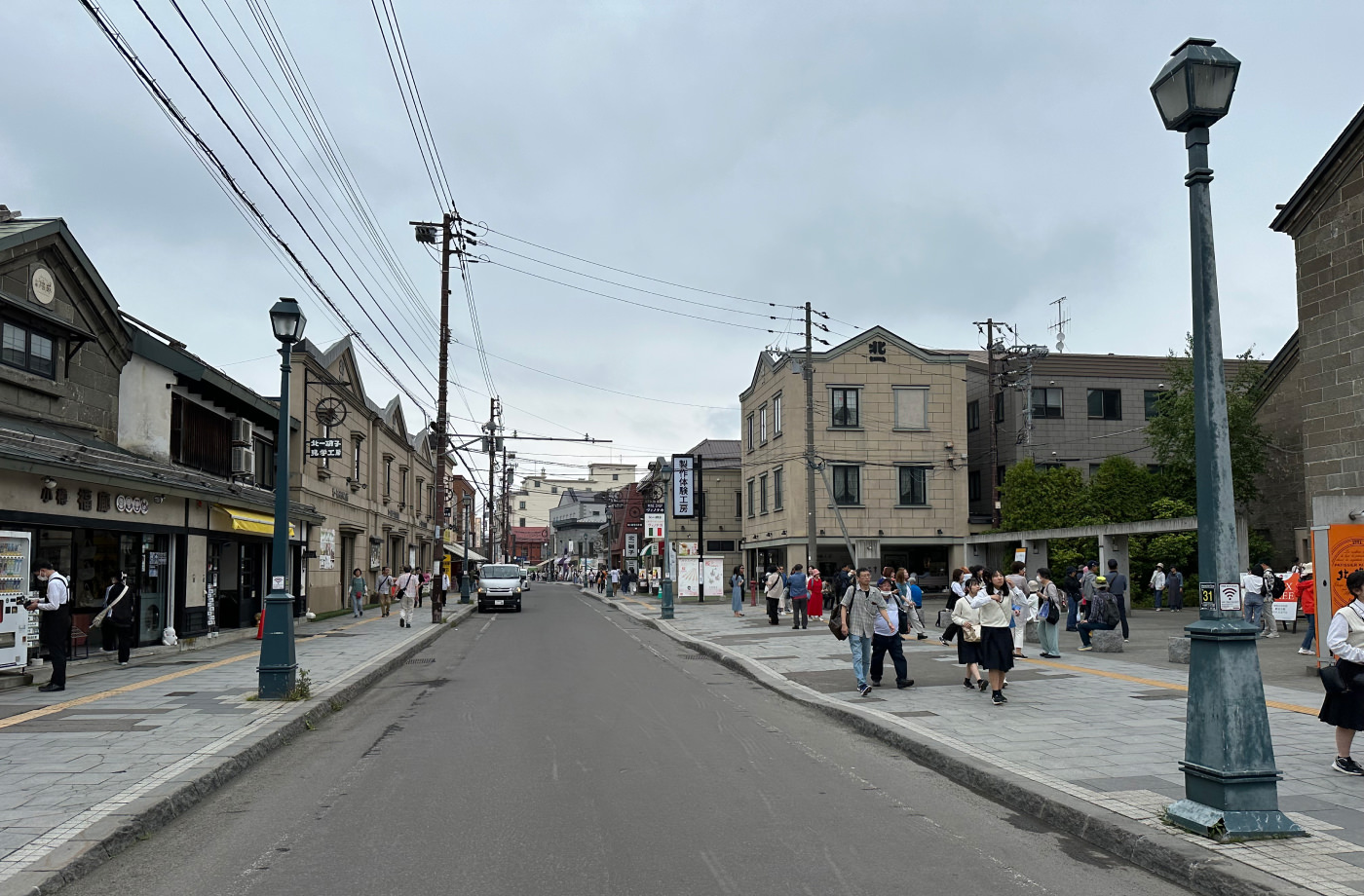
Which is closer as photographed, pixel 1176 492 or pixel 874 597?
pixel 874 597

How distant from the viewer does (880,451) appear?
42500mm

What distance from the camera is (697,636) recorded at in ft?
81.8

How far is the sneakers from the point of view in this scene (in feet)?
25.9

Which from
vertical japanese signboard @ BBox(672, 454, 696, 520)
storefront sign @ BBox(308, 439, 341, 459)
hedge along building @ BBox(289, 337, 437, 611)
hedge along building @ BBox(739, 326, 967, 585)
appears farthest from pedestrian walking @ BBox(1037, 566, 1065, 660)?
vertical japanese signboard @ BBox(672, 454, 696, 520)

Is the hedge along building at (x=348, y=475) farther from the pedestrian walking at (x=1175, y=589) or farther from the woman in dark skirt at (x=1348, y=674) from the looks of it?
the woman in dark skirt at (x=1348, y=674)

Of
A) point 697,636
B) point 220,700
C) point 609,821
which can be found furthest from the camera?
point 697,636

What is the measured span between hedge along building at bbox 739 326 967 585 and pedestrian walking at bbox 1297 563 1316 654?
20.8 meters

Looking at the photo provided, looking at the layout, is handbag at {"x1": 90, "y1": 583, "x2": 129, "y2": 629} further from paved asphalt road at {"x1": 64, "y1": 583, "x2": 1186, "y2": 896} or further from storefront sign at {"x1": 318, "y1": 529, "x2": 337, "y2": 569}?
storefront sign at {"x1": 318, "y1": 529, "x2": 337, "y2": 569}

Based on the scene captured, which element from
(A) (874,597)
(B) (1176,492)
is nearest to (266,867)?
(A) (874,597)

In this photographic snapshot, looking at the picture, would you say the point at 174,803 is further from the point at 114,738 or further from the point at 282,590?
the point at 282,590

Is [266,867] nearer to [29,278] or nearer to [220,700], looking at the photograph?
[220,700]

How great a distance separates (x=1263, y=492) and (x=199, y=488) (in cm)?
3132

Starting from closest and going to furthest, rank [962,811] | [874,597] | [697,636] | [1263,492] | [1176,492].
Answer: [962,811] → [874,597] → [697,636] → [1263,492] → [1176,492]

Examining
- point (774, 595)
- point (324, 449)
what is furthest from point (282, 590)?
point (774, 595)
